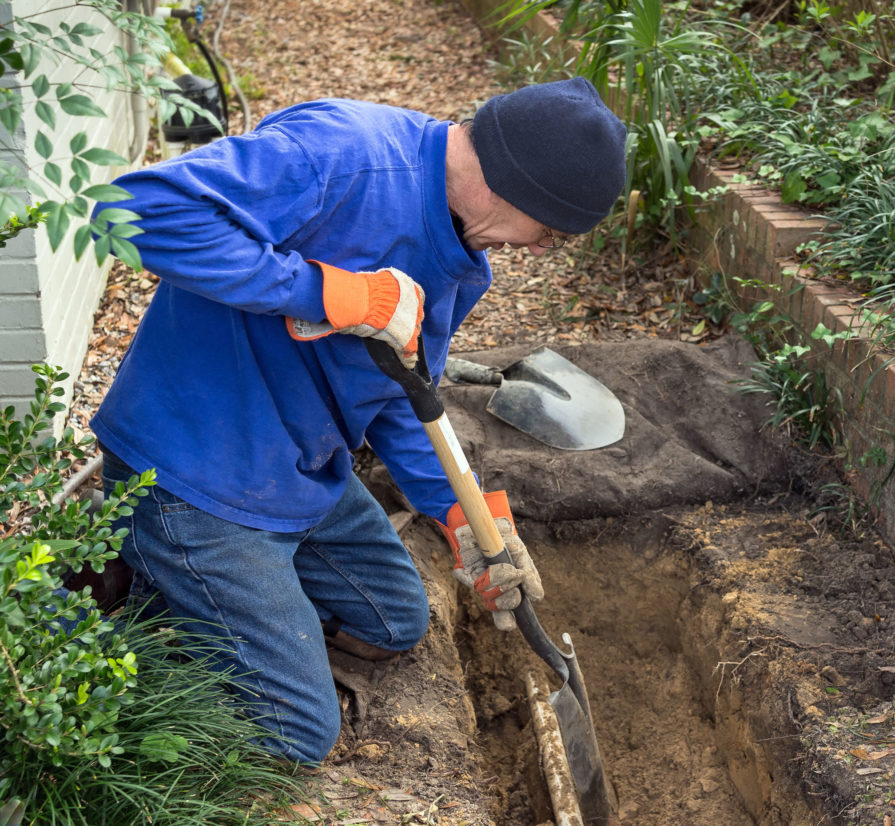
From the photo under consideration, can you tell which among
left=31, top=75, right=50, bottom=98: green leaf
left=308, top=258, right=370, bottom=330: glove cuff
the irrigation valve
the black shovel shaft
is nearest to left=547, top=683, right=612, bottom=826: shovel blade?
the black shovel shaft

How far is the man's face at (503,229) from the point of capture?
217 cm

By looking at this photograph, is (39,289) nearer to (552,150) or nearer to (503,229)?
(503,229)

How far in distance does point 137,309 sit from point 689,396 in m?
2.67

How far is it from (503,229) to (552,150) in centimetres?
26

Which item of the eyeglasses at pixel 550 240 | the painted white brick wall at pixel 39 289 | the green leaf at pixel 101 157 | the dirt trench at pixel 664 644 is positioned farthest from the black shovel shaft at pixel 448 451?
the painted white brick wall at pixel 39 289

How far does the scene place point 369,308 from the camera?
207cm

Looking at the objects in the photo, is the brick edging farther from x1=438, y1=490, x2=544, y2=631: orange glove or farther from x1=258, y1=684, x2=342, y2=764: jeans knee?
x1=258, y1=684, x2=342, y2=764: jeans knee

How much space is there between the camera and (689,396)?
149 inches

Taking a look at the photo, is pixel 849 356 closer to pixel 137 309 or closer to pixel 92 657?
pixel 92 657

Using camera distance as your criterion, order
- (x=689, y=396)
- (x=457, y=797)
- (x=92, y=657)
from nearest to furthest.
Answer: (x=92, y=657) → (x=457, y=797) → (x=689, y=396)

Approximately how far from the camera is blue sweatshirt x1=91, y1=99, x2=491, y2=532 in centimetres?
197

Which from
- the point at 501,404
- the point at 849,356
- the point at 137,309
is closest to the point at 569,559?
the point at 501,404

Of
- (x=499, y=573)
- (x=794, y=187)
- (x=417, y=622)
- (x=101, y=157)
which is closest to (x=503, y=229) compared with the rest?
(x=499, y=573)

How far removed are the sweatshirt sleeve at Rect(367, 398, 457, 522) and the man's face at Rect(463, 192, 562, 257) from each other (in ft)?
2.11
